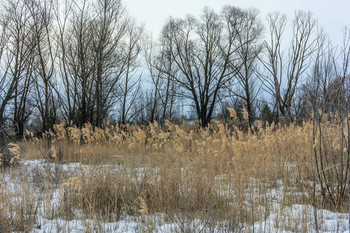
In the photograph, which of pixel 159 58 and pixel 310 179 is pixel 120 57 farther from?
pixel 310 179

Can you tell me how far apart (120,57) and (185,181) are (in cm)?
1720

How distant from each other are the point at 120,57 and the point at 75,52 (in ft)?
16.7

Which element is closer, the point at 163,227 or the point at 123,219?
the point at 163,227

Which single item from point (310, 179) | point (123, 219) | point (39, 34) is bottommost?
point (123, 219)

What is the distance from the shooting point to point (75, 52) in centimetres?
1486

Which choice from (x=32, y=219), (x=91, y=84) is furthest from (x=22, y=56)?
(x=32, y=219)

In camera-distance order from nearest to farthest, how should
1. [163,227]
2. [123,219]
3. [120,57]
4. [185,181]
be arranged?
[163,227]
[123,219]
[185,181]
[120,57]

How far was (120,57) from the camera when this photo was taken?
1967 centimetres

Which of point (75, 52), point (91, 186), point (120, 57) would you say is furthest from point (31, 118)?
point (91, 186)

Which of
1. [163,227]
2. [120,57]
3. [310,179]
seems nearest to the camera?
[163,227]

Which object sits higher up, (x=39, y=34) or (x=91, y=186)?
(x=39, y=34)

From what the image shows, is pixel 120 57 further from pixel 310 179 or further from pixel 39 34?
pixel 310 179

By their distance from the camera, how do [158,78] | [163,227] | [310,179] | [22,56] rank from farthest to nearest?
[158,78] < [22,56] < [310,179] < [163,227]

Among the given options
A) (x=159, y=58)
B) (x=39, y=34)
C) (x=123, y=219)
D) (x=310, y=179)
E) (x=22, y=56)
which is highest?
(x=159, y=58)
